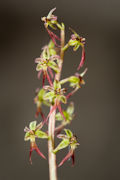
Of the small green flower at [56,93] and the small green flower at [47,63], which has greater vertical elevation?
the small green flower at [47,63]

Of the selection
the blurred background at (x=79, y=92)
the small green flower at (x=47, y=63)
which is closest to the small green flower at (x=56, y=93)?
the small green flower at (x=47, y=63)

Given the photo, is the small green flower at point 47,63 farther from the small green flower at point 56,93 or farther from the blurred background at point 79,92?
the blurred background at point 79,92

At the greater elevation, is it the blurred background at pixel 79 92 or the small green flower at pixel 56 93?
the blurred background at pixel 79 92

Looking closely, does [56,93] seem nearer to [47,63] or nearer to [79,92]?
[47,63]

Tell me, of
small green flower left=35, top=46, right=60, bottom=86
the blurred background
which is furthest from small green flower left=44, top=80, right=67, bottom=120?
the blurred background

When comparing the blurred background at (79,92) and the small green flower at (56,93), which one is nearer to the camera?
the small green flower at (56,93)
